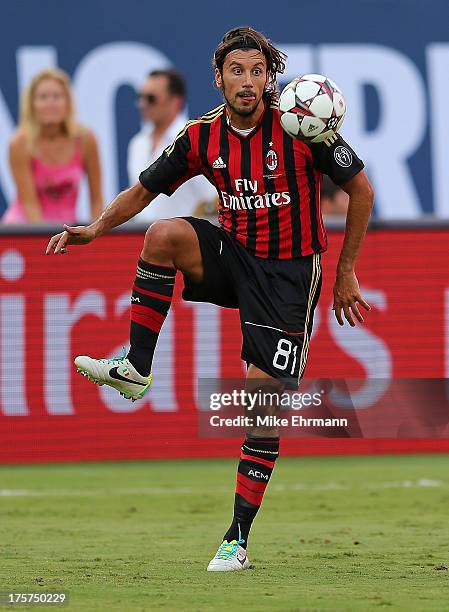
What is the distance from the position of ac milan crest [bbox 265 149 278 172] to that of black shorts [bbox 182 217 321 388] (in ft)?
1.38

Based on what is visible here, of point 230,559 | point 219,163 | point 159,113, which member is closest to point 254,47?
point 219,163

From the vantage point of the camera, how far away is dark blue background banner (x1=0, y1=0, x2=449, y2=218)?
1630 centimetres

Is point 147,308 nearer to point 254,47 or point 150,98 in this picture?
point 254,47

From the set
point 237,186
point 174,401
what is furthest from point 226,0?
point 237,186

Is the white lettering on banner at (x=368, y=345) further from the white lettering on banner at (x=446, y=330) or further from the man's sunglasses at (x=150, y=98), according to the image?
the man's sunglasses at (x=150, y=98)

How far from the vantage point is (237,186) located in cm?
701

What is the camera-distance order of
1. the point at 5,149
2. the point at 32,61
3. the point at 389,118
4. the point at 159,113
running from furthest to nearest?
the point at 389,118
the point at 32,61
the point at 5,149
the point at 159,113

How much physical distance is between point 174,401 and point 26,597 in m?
5.91

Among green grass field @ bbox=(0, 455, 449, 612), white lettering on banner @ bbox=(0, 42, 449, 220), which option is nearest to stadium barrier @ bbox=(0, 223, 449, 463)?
green grass field @ bbox=(0, 455, 449, 612)

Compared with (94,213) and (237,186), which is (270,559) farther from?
(94,213)

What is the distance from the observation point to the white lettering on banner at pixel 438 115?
16484 millimetres

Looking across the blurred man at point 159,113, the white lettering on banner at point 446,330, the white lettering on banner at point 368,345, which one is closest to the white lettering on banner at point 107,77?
the blurred man at point 159,113

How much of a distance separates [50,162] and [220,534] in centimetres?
597

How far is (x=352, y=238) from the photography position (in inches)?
277
